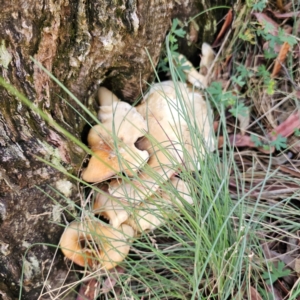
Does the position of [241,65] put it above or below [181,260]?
above

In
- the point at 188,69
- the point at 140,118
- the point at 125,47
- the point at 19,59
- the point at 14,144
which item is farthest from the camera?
the point at 188,69

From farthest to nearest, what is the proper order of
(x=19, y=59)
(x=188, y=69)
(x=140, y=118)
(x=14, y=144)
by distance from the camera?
(x=188, y=69) → (x=140, y=118) → (x=14, y=144) → (x=19, y=59)

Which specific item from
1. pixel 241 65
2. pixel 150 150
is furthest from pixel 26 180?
pixel 241 65

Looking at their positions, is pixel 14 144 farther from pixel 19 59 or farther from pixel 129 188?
pixel 129 188

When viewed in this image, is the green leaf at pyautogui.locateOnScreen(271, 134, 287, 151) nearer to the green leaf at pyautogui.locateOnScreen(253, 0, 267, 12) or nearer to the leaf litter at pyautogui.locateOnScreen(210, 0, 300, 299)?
the leaf litter at pyautogui.locateOnScreen(210, 0, 300, 299)

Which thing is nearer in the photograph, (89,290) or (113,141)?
(113,141)

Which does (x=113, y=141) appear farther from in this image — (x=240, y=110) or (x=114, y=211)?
(x=240, y=110)

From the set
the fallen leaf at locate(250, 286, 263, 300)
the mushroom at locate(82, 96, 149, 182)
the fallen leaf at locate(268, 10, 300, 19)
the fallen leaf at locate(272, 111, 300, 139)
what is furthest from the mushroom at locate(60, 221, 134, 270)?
the fallen leaf at locate(268, 10, 300, 19)

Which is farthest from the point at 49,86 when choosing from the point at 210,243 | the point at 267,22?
the point at 267,22
